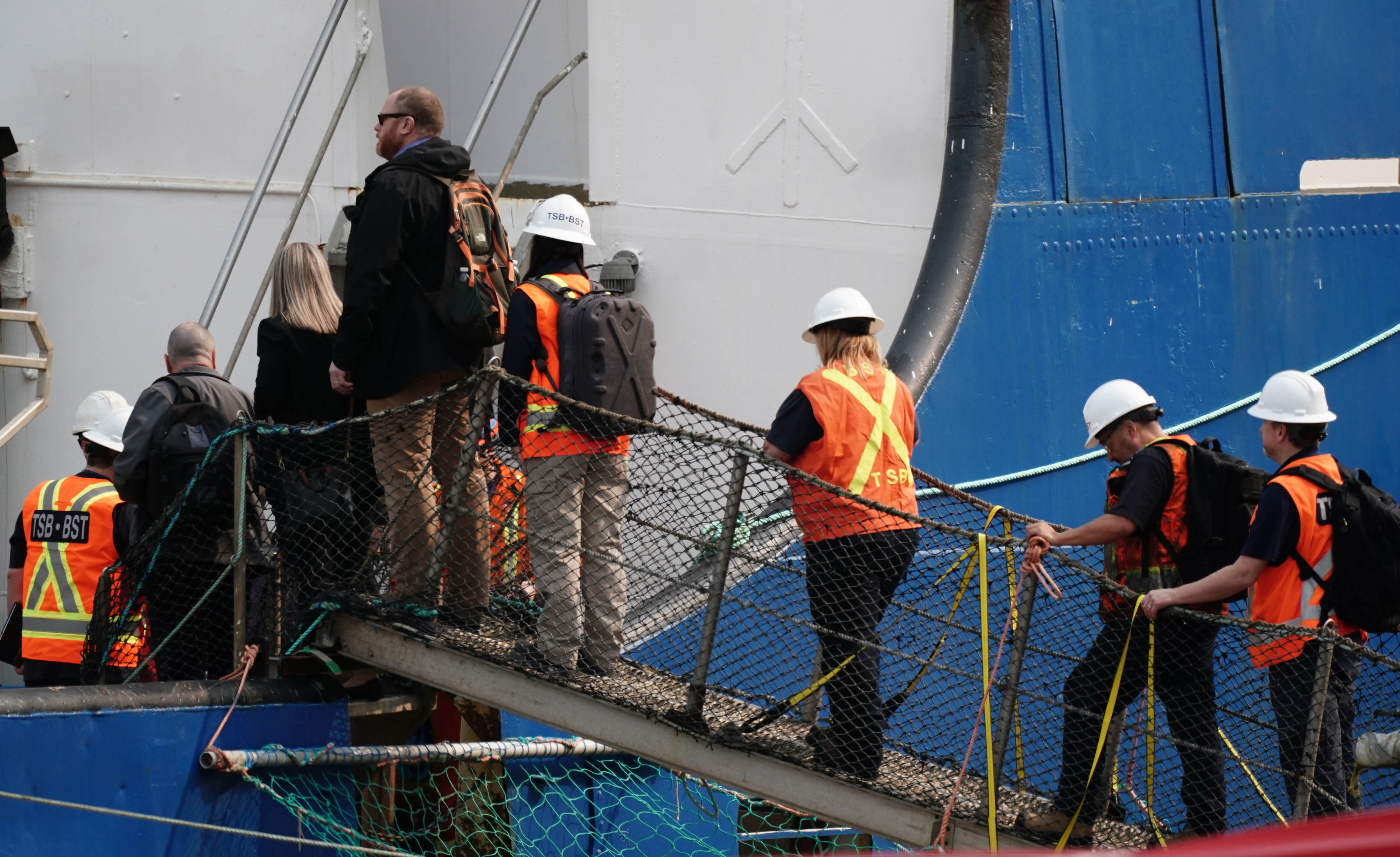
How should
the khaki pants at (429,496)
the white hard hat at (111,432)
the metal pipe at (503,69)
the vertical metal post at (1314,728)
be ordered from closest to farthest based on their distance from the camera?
the vertical metal post at (1314,728) → the khaki pants at (429,496) → the white hard hat at (111,432) → the metal pipe at (503,69)

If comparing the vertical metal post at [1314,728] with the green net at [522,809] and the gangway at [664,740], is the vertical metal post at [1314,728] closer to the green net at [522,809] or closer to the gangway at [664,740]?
the gangway at [664,740]

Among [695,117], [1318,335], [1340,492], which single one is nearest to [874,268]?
[695,117]

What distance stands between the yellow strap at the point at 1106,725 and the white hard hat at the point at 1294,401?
97cm

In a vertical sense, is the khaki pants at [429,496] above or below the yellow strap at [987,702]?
above

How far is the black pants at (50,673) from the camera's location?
5.92 metres

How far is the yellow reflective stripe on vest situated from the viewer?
4.70m

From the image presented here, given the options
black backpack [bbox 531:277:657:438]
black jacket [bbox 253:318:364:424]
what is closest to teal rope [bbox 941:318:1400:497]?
black backpack [bbox 531:277:657:438]

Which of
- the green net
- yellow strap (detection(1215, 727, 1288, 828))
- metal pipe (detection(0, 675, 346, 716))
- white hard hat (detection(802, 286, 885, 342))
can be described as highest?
white hard hat (detection(802, 286, 885, 342))

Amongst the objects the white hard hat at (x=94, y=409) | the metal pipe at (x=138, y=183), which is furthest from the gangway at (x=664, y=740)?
the metal pipe at (x=138, y=183)

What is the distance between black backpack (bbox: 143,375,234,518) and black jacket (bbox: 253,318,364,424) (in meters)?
0.23

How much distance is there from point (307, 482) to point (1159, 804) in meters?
3.87

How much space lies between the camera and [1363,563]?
484 centimetres

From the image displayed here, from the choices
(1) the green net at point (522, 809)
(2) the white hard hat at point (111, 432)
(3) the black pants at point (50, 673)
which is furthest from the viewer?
(2) the white hard hat at point (111, 432)

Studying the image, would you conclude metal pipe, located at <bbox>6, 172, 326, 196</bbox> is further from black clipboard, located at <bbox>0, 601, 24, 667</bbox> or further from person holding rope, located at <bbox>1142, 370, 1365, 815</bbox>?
person holding rope, located at <bbox>1142, 370, 1365, 815</bbox>
